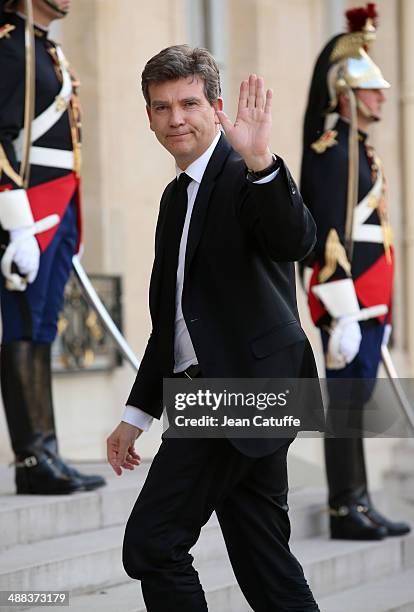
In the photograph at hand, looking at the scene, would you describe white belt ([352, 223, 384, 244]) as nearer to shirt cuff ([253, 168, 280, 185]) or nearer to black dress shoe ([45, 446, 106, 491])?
black dress shoe ([45, 446, 106, 491])

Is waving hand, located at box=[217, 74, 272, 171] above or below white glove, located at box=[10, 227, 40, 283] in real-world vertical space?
above

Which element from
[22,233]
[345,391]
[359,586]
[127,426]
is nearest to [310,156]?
[345,391]

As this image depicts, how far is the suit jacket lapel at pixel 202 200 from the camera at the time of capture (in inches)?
113

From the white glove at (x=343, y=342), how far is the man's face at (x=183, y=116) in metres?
2.09

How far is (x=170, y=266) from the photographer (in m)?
2.95

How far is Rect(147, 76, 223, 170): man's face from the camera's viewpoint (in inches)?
113

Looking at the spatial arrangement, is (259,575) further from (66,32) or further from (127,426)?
(66,32)

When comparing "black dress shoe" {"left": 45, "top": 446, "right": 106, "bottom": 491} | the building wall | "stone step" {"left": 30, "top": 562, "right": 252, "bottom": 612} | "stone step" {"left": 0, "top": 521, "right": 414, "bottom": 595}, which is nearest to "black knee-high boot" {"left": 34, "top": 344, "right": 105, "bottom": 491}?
"black dress shoe" {"left": 45, "top": 446, "right": 106, "bottom": 491}

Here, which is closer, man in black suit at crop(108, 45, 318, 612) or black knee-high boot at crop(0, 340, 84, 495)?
man in black suit at crop(108, 45, 318, 612)

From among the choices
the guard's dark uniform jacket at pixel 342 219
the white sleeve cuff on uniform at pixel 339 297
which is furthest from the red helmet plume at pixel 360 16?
the white sleeve cuff on uniform at pixel 339 297

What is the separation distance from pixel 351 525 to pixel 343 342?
0.74 metres

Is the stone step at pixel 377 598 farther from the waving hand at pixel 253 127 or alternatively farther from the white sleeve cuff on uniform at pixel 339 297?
the waving hand at pixel 253 127

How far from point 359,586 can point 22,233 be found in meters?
1.80

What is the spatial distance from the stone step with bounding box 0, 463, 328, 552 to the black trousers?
1333mm
